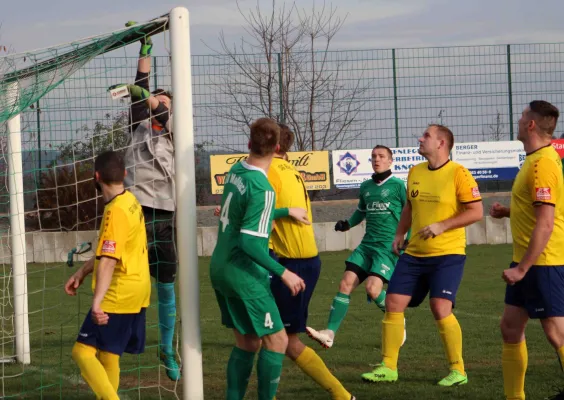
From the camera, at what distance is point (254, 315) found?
206 inches

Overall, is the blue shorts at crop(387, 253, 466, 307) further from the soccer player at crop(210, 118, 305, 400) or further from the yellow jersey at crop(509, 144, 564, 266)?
the soccer player at crop(210, 118, 305, 400)

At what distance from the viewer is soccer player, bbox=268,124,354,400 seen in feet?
19.6

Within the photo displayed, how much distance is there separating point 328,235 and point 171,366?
1161cm

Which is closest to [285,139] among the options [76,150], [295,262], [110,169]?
[295,262]

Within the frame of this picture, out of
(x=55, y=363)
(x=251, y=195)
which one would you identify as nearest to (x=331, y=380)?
(x=251, y=195)

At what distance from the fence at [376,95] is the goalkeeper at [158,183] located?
9.94 meters

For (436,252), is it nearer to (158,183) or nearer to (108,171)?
(158,183)

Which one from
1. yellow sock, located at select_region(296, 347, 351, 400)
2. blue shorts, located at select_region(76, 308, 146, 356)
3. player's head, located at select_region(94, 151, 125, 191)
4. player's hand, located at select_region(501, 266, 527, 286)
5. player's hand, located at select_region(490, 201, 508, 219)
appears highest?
player's head, located at select_region(94, 151, 125, 191)

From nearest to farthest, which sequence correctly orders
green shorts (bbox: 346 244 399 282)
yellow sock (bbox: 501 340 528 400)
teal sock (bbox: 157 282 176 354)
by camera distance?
1. yellow sock (bbox: 501 340 528 400)
2. teal sock (bbox: 157 282 176 354)
3. green shorts (bbox: 346 244 399 282)

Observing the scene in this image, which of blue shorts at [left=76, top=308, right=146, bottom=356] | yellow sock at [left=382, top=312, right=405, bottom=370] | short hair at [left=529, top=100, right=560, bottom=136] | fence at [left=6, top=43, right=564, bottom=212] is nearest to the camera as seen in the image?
blue shorts at [left=76, top=308, right=146, bottom=356]

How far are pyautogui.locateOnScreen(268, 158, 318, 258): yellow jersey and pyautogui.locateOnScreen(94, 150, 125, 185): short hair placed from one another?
3.85 feet

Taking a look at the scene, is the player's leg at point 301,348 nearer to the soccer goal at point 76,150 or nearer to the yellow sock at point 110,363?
the soccer goal at point 76,150

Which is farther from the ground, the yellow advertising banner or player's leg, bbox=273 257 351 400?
the yellow advertising banner

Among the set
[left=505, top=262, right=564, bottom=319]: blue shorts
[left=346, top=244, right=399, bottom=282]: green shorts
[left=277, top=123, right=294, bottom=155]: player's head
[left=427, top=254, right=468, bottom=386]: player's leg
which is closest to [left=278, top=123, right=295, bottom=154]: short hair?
[left=277, top=123, right=294, bottom=155]: player's head
